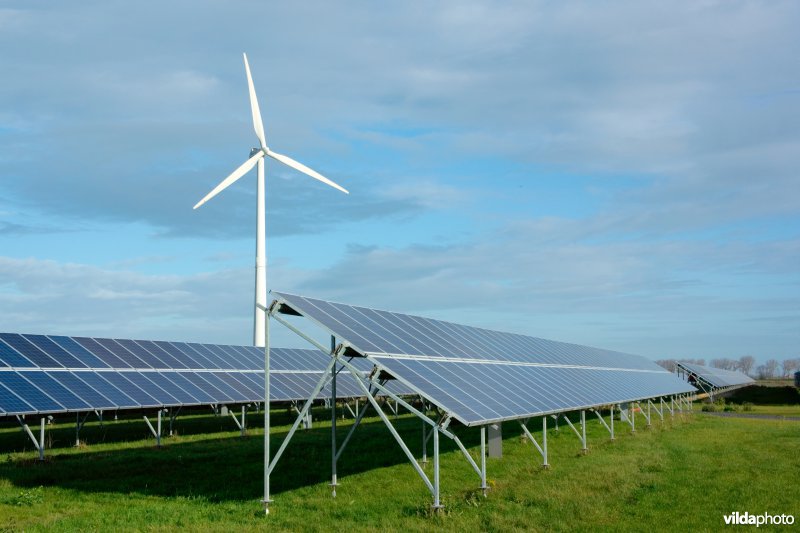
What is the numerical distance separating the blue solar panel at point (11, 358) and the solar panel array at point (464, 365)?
51.3 feet

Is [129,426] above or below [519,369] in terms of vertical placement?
below

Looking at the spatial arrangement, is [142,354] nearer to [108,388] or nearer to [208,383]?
[208,383]

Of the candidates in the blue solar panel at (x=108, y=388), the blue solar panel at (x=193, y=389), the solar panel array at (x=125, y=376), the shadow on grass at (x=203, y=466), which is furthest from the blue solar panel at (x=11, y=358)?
the blue solar panel at (x=193, y=389)

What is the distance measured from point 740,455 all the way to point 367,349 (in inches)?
711

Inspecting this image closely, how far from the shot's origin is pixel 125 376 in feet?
119

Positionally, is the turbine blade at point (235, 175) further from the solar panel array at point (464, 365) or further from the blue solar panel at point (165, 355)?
the solar panel array at point (464, 365)

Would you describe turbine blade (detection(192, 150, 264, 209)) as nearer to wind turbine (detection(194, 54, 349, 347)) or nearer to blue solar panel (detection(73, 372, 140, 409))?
wind turbine (detection(194, 54, 349, 347))

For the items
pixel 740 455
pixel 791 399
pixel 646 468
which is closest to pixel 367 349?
pixel 646 468

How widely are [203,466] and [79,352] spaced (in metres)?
12.0

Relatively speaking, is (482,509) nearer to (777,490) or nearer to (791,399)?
(777,490)

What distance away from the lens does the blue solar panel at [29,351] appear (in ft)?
110

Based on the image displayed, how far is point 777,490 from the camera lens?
72.8ft

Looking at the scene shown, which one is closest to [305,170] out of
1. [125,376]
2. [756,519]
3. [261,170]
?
[261,170]

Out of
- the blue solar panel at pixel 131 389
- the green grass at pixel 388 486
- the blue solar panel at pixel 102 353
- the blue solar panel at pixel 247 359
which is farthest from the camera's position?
the blue solar panel at pixel 247 359
